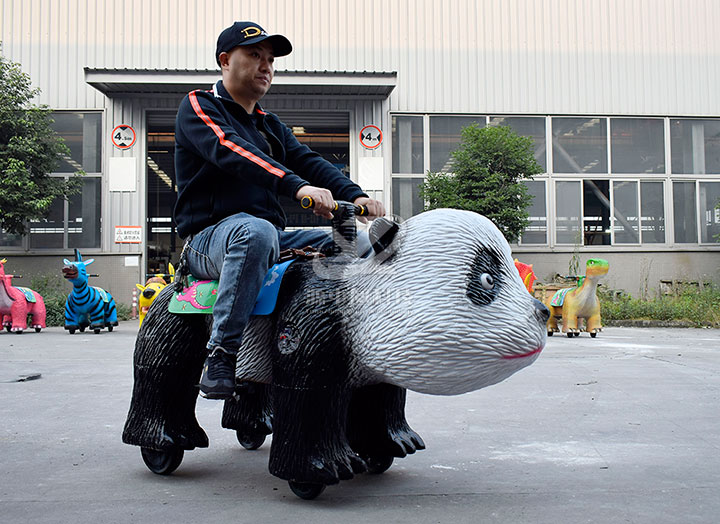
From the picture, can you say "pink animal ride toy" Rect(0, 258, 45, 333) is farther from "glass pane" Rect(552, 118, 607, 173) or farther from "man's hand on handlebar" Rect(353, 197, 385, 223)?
"glass pane" Rect(552, 118, 607, 173)

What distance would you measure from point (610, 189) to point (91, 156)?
12.1 meters

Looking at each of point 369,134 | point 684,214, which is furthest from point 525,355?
point 684,214

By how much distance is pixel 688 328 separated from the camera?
11.8 m

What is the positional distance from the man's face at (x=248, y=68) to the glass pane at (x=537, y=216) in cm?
1345

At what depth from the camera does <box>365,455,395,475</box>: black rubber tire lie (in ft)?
8.46

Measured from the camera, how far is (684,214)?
1591cm

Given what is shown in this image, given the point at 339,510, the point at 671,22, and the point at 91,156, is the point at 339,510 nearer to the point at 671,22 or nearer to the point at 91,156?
the point at 91,156

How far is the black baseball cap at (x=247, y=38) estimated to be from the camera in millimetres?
2436

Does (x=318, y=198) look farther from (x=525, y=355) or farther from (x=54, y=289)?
(x=54, y=289)

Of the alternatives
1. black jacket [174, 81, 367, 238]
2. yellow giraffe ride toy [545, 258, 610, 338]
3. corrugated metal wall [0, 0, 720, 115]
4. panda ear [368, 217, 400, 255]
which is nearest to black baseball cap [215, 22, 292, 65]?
black jacket [174, 81, 367, 238]

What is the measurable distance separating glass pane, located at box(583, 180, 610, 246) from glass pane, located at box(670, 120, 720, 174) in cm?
199

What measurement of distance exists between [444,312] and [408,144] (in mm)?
13494

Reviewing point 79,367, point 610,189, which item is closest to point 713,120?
point 610,189

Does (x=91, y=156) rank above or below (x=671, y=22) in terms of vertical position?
below
